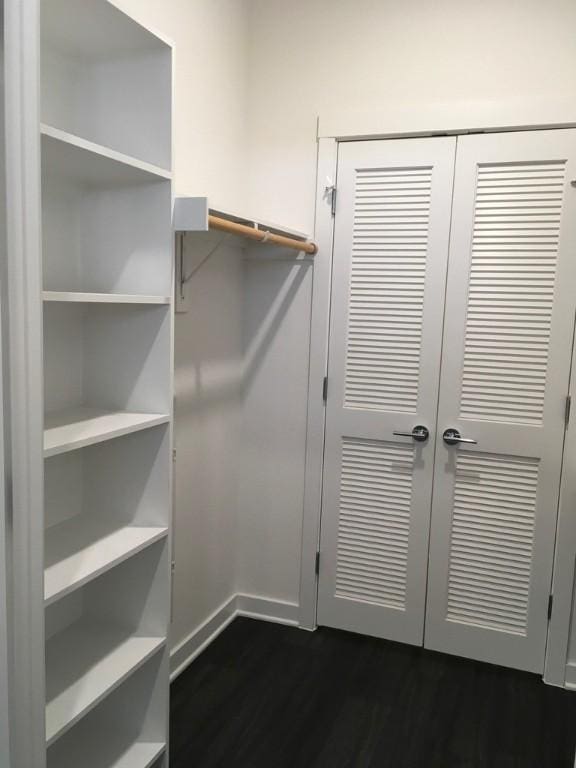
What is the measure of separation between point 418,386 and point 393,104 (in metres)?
1.14

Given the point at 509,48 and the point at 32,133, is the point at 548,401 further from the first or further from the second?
the point at 32,133

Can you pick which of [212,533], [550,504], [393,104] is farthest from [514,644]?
[393,104]

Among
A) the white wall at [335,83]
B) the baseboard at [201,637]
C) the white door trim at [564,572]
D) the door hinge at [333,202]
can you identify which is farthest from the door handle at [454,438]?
the baseboard at [201,637]

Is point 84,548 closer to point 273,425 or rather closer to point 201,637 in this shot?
point 201,637

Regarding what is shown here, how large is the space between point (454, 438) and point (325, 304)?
772 millimetres

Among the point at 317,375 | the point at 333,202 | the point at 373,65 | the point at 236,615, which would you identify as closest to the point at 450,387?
the point at 317,375

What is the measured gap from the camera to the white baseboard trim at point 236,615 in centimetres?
265

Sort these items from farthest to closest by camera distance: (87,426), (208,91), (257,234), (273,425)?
(273,425) < (208,91) < (257,234) < (87,426)

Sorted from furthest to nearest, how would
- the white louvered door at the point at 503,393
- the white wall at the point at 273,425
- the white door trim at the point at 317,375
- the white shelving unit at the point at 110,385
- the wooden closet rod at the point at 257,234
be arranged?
the white wall at the point at 273,425, the white door trim at the point at 317,375, the white louvered door at the point at 503,393, the wooden closet rod at the point at 257,234, the white shelving unit at the point at 110,385

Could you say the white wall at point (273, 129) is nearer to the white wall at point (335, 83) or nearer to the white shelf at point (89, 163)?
the white wall at point (335, 83)

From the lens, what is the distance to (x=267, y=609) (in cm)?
297

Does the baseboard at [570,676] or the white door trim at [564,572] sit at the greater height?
the white door trim at [564,572]

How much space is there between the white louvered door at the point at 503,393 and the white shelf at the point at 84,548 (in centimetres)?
137

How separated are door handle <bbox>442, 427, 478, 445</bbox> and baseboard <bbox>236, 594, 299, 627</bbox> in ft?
3.40
